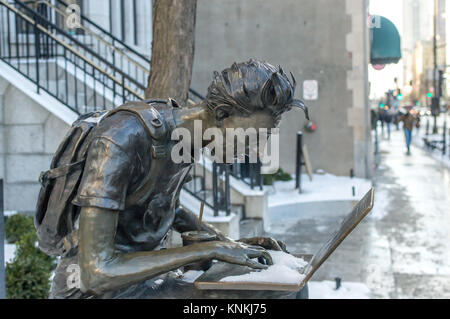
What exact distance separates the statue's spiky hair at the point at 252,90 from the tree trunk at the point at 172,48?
159 inches

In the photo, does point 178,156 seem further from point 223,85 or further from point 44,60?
point 44,60

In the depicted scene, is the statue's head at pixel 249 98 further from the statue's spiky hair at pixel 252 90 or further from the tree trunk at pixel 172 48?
the tree trunk at pixel 172 48

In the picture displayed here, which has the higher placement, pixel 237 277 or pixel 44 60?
pixel 44 60

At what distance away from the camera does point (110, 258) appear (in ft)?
7.16

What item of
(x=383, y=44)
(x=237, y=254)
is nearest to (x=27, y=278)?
(x=237, y=254)

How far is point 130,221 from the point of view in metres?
2.54

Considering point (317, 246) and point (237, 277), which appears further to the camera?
point (317, 246)

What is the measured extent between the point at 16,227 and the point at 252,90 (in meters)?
5.53

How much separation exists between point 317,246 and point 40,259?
15.9 feet

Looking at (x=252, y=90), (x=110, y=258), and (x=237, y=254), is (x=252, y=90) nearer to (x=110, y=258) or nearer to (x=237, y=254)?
(x=237, y=254)

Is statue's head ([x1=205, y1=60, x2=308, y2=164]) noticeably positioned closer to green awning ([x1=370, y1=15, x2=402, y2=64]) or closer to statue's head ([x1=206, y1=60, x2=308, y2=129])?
statue's head ([x1=206, y1=60, x2=308, y2=129])

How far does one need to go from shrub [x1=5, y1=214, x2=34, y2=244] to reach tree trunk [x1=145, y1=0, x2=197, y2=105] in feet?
7.27

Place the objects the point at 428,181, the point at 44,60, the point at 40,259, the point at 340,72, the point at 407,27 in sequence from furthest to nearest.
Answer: the point at 407,27 → the point at 428,181 → the point at 340,72 → the point at 44,60 → the point at 40,259
